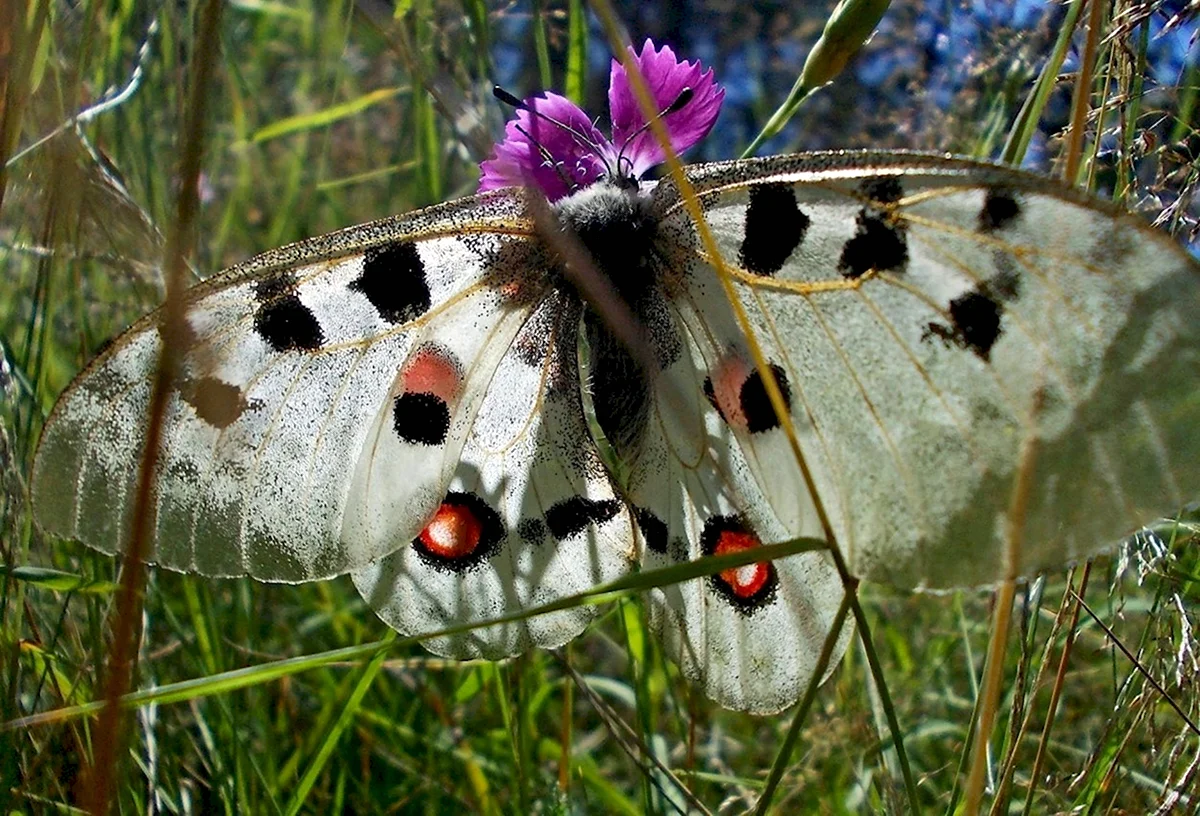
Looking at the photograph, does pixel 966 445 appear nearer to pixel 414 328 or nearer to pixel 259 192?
pixel 414 328

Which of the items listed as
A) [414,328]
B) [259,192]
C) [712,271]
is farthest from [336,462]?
[259,192]

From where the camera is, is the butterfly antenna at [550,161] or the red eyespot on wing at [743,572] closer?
the red eyespot on wing at [743,572]

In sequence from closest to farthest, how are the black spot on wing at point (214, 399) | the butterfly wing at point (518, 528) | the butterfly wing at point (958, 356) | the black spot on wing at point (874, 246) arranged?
1. the butterfly wing at point (958, 356)
2. the black spot on wing at point (874, 246)
3. the black spot on wing at point (214, 399)
4. the butterfly wing at point (518, 528)

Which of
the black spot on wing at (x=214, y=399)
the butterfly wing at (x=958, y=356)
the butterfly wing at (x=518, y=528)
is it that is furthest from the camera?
the butterfly wing at (x=518, y=528)

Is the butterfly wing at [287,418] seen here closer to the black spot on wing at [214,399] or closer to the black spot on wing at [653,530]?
the black spot on wing at [214,399]

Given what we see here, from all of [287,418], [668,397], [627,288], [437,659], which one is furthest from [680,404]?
[437,659]

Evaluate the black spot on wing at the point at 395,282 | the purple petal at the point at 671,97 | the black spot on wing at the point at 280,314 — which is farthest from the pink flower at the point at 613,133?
the black spot on wing at the point at 280,314

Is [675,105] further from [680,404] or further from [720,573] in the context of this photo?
[720,573]

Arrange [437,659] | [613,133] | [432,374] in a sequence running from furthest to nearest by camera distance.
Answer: [437,659]
[613,133]
[432,374]
